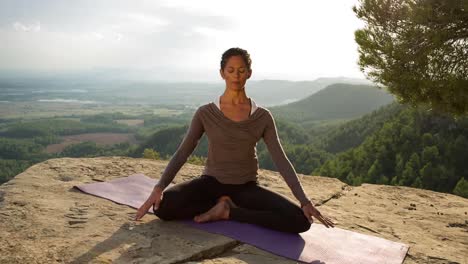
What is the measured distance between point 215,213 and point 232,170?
46cm

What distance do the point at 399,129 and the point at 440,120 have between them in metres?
3.72

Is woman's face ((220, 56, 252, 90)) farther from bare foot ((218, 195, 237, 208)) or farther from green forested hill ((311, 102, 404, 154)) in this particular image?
green forested hill ((311, 102, 404, 154))

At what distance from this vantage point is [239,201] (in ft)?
13.3

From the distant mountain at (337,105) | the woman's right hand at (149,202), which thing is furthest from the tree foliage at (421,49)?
the distant mountain at (337,105)

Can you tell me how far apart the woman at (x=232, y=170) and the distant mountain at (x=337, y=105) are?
361 ft

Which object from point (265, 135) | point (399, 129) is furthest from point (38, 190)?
point (399, 129)

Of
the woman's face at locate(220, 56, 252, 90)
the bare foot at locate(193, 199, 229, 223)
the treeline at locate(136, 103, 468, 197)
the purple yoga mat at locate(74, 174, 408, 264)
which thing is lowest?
the treeline at locate(136, 103, 468, 197)

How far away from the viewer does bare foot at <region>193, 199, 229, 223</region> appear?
3.97 meters

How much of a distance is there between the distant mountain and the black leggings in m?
110

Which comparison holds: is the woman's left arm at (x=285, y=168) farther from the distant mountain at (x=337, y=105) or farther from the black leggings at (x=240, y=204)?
the distant mountain at (x=337, y=105)

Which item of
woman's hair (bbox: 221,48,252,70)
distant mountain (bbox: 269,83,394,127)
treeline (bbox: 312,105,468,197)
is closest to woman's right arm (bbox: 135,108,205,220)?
woman's hair (bbox: 221,48,252,70)

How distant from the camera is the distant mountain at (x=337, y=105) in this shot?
11831 centimetres

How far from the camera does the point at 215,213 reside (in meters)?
3.98

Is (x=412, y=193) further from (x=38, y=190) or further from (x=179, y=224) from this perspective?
(x=38, y=190)
